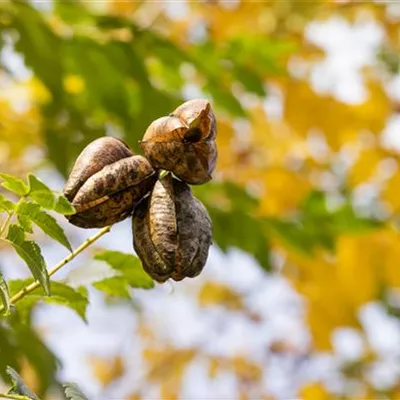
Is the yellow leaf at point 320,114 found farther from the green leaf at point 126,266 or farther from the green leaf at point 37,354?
the green leaf at point 126,266

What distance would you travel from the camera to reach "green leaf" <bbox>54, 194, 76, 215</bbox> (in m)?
1.02

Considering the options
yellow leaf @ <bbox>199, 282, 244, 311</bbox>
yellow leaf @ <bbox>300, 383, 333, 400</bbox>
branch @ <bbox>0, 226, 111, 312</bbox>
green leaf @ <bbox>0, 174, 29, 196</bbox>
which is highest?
yellow leaf @ <bbox>199, 282, 244, 311</bbox>

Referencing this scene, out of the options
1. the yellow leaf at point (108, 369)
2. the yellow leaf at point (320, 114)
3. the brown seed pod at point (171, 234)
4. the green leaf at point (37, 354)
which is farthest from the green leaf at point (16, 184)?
the yellow leaf at point (108, 369)

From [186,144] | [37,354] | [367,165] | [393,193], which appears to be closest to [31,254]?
[186,144]

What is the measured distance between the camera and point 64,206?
1.02 m

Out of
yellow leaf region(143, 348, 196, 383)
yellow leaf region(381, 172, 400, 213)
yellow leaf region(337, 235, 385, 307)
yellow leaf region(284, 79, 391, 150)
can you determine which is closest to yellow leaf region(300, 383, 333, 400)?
yellow leaf region(337, 235, 385, 307)

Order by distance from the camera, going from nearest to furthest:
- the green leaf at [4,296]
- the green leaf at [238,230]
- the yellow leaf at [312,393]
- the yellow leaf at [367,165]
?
the green leaf at [4,296]
the green leaf at [238,230]
the yellow leaf at [367,165]
the yellow leaf at [312,393]

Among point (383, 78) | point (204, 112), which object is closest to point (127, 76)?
point (204, 112)

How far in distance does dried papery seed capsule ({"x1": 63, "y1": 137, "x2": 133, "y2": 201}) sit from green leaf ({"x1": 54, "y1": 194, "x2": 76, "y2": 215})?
0.07ft

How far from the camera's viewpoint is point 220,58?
2.70 meters

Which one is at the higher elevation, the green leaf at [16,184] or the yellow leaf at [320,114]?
the yellow leaf at [320,114]

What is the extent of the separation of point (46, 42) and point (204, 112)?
1.31 metres

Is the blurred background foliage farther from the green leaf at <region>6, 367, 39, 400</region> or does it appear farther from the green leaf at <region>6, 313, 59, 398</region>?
the green leaf at <region>6, 367, 39, 400</region>

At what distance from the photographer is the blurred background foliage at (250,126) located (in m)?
2.36
